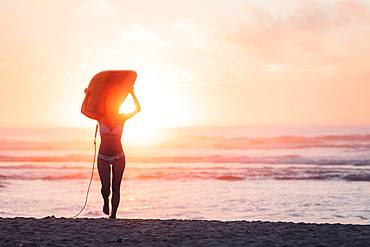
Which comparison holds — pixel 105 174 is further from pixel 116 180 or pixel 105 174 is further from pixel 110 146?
pixel 110 146

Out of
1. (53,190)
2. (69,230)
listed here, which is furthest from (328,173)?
(69,230)

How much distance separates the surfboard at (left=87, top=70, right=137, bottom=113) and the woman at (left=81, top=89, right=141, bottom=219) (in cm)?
10

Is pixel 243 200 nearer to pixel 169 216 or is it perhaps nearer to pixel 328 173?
pixel 169 216

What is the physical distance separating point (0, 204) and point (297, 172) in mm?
14500

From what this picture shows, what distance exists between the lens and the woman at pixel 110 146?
679cm

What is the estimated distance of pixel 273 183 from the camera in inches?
619

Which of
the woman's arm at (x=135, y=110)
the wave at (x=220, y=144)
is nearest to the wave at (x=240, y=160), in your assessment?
the wave at (x=220, y=144)

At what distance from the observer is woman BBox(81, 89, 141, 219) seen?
267 inches

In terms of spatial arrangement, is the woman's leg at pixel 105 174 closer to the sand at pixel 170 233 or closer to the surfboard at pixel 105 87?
the sand at pixel 170 233

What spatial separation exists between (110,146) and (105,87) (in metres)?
1.14

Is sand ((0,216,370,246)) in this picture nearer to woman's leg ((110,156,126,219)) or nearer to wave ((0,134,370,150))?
woman's leg ((110,156,126,219))

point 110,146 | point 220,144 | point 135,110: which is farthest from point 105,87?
point 220,144

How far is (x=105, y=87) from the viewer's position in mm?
6984

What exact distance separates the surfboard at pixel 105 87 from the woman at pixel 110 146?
0.10 meters
